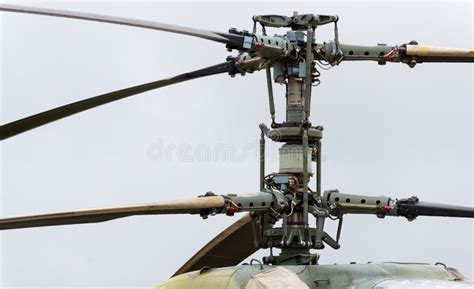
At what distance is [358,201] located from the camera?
14.4 m

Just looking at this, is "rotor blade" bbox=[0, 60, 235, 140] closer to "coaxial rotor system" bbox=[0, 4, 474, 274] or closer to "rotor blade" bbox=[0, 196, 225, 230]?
"coaxial rotor system" bbox=[0, 4, 474, 274]

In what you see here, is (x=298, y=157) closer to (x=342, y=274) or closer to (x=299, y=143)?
(x=299, y=143)

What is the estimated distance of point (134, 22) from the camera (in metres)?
12.1

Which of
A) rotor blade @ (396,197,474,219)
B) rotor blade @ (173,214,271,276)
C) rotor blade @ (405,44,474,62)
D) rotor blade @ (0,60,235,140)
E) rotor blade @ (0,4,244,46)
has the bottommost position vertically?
rotor blade @ (173,214,271,276)

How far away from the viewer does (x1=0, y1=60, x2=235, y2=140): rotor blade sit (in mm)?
13242

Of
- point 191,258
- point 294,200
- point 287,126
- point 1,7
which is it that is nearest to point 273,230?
point 294,200

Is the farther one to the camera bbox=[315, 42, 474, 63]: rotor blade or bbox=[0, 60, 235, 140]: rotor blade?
bbox=[315, 42, 474, 63]: rotor blade

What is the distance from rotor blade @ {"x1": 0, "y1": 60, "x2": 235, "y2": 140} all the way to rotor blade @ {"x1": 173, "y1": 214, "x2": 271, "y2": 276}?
231 cm

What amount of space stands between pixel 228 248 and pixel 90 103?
3.51 m

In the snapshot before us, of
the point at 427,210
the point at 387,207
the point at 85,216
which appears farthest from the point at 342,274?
the point at 85,216

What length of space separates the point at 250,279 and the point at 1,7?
477 centimetres

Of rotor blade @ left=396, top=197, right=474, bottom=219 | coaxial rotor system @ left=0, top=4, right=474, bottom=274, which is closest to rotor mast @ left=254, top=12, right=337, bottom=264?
coaxial rotor system @ left=0, top=4, right=474, bottom=274

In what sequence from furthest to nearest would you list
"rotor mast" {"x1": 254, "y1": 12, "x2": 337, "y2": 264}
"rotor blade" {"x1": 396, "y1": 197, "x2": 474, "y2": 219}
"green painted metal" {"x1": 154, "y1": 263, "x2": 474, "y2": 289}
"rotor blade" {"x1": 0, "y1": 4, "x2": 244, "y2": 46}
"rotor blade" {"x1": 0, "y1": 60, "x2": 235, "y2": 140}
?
"rotor mast" {"x1": 254, "y1": 12, "x2": 337, "y2": 264}, "rotor blade" {"x1": 396, "y1": 197, "x2": 474, "y2": 219}, "green painted metal" {"x1": 154, "y1": 263, "x2": 474, "y2": 289}, "rotor blade" {"x1": 0, "y1": 60, "x2": 235, "y2": 140}, "rotor blade" {"x1": 0, "y1": 4, "x2": 244, "y2": 46}

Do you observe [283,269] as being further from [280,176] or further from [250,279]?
[280,176]
